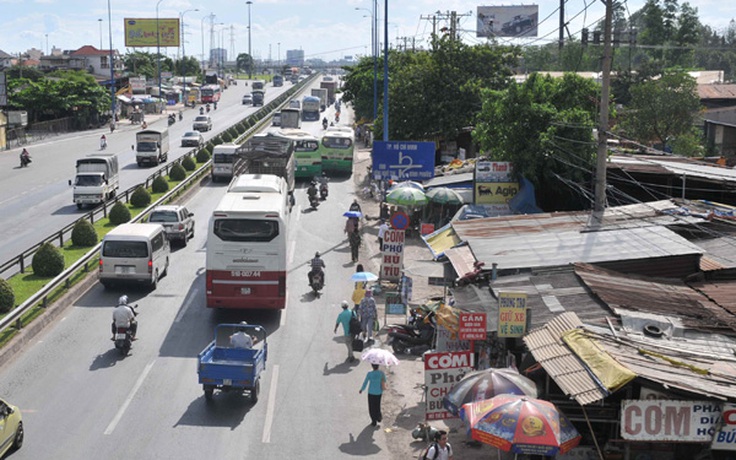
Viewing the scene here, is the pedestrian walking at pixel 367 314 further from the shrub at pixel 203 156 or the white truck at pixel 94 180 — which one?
the shrub at pixel 203 156

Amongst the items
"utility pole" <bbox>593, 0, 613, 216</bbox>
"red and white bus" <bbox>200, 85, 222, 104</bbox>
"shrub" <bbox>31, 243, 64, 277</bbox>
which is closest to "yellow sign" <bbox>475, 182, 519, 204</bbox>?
"utility pole" <bbox>593, 0, 613, 216</bbox>

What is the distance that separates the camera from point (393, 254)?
27.2 meters

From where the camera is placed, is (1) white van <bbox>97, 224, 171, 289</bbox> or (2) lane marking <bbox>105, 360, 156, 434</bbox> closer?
(2) lane marking <bbox>105, 360, 156, 434</bbox>

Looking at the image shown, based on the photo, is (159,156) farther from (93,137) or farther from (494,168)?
(494,168)

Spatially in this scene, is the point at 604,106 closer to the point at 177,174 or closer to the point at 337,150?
the point at 177,174

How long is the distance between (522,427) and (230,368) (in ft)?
22.8

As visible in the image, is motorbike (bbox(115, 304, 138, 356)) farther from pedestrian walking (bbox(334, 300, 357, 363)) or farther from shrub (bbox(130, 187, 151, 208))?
shrub (bbox(130, 187, 151, 208))

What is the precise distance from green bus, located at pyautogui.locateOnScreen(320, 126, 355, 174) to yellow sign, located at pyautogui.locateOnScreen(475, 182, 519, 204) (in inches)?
920

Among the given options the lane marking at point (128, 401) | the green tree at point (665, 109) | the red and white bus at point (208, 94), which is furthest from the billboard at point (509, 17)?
the lane marking at point (128, 401)

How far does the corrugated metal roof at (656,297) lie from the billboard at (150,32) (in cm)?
13090

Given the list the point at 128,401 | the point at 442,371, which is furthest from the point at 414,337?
the point at 128,401

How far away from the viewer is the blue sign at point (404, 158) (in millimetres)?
35656

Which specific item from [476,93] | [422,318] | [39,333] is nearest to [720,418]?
[422,318]

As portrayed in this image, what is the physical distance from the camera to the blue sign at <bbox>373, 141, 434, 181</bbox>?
→ 35656mm
